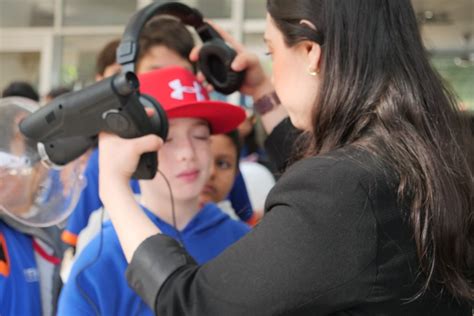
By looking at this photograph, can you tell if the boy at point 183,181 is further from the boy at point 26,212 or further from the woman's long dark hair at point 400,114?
the woman's long dark hair at point 400,114

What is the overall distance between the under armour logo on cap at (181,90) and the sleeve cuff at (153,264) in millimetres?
566

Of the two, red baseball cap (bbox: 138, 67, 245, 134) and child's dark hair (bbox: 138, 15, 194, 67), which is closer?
red baseball cap (bbox: 138, 67, 245, 134)

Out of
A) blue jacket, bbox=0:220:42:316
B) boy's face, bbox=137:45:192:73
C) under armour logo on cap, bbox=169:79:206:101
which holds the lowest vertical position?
blue jacket, bbox=0:220:42:316

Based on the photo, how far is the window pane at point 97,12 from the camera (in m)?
6.85

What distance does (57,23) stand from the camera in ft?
23.3

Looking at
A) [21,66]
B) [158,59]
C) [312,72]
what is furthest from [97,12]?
[312,72]

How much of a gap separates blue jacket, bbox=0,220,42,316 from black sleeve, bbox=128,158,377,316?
0.72 metres

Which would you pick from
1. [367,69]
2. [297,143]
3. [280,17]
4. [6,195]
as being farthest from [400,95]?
[6,195]

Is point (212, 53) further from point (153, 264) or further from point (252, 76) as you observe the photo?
point (153, 264)

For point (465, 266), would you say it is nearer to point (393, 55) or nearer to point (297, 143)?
point (393, 55)

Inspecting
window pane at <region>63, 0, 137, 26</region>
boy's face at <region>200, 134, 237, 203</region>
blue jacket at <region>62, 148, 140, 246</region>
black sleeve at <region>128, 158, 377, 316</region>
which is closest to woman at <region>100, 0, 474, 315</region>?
black sleeve at <region>128, 158, 377, 316</region>

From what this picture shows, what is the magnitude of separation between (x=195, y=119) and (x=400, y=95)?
72 cm

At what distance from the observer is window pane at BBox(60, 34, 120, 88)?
22.7ft

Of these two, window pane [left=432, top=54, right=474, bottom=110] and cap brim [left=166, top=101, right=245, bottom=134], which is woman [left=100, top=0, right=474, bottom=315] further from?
window pane [left=432, top=54, right=474, bottom=110]
